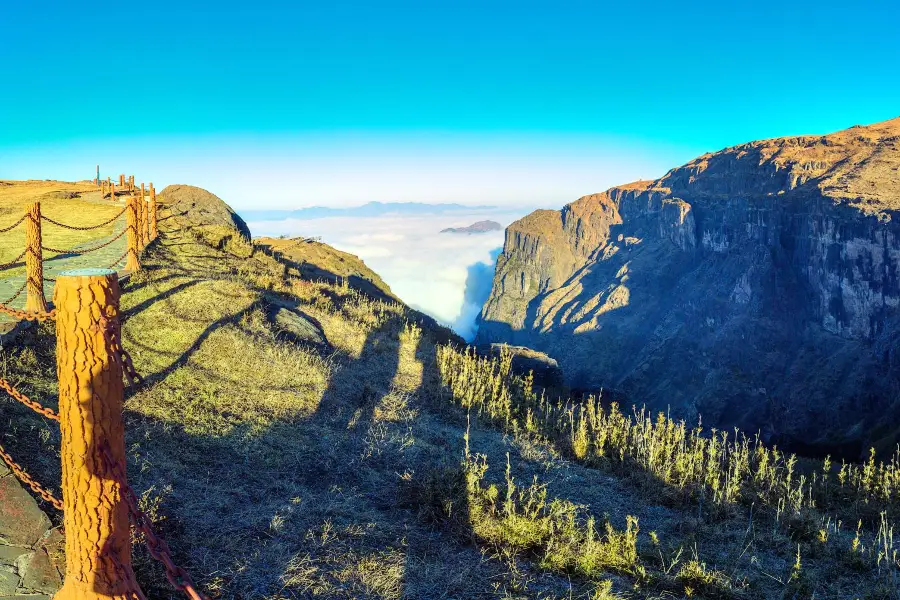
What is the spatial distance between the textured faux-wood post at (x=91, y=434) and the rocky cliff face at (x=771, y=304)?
64092 millimetres

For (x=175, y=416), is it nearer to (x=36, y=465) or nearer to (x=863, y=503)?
(x=36, y=465)

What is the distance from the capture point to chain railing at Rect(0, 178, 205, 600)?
3.27m

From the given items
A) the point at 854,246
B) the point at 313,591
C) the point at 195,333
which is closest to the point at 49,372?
the point at 195,333

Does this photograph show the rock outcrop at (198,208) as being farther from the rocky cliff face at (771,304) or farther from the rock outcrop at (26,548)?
the rocky cliff face at (771,304)

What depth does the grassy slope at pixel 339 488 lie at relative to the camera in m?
5.47

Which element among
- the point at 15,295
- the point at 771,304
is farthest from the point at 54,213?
the point at 771,304

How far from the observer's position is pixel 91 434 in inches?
132

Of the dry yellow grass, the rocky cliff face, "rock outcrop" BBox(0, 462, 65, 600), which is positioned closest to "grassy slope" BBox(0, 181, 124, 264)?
the dry yellow grass

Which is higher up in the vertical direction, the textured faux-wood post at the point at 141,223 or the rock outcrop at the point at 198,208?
the rock outcrop at the point at 198,208

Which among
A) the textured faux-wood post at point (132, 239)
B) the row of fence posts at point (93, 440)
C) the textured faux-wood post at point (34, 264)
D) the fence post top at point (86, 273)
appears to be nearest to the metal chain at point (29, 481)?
the row of fence posts at point (93, 440)

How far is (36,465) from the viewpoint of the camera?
5.89 metres

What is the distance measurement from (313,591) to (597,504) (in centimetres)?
452

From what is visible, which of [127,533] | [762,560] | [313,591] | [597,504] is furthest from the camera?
[597,504]

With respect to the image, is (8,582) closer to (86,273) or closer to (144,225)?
(86,273)
